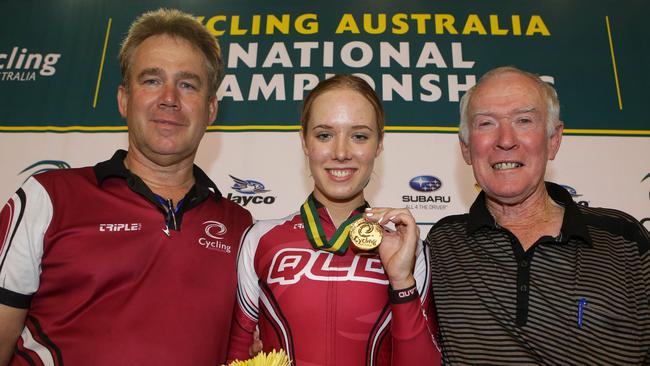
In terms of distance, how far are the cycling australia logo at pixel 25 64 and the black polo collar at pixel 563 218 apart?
136 inches

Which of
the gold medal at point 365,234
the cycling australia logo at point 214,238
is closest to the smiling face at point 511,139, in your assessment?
the gold medal at point 365,234

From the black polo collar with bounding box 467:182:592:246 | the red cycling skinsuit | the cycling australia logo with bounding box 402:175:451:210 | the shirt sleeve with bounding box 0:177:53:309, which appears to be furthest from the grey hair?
the shirt sleeve with bounding box 0:177:53:309

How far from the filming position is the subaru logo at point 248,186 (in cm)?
322

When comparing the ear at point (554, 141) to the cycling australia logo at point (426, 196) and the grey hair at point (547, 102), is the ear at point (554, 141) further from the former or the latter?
the cycling australia logo at point (426, 196)

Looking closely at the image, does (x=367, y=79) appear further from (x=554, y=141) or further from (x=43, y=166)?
(x=43, y=166)

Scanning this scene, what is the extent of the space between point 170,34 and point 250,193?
1518mm

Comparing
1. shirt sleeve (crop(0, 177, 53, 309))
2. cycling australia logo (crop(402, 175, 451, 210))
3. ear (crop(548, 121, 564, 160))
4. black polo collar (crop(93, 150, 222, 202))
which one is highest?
cycling australia logo (crop(402, 175, 451, 210))

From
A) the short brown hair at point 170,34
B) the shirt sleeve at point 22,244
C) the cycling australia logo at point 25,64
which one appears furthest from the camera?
the cycling australia logo at point 25,64

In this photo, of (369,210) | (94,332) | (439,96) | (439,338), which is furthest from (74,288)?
(439,96)

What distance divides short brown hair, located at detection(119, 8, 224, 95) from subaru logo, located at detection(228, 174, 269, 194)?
4.30 feet

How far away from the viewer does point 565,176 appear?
316 cm

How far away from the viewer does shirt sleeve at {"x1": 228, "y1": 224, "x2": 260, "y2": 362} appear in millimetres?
1706

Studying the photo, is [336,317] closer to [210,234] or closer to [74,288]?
[210,234]

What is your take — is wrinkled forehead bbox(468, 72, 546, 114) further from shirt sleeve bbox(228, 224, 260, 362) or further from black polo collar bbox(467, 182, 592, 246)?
shirt sleeve bbox(228, 224, 260, 362)
